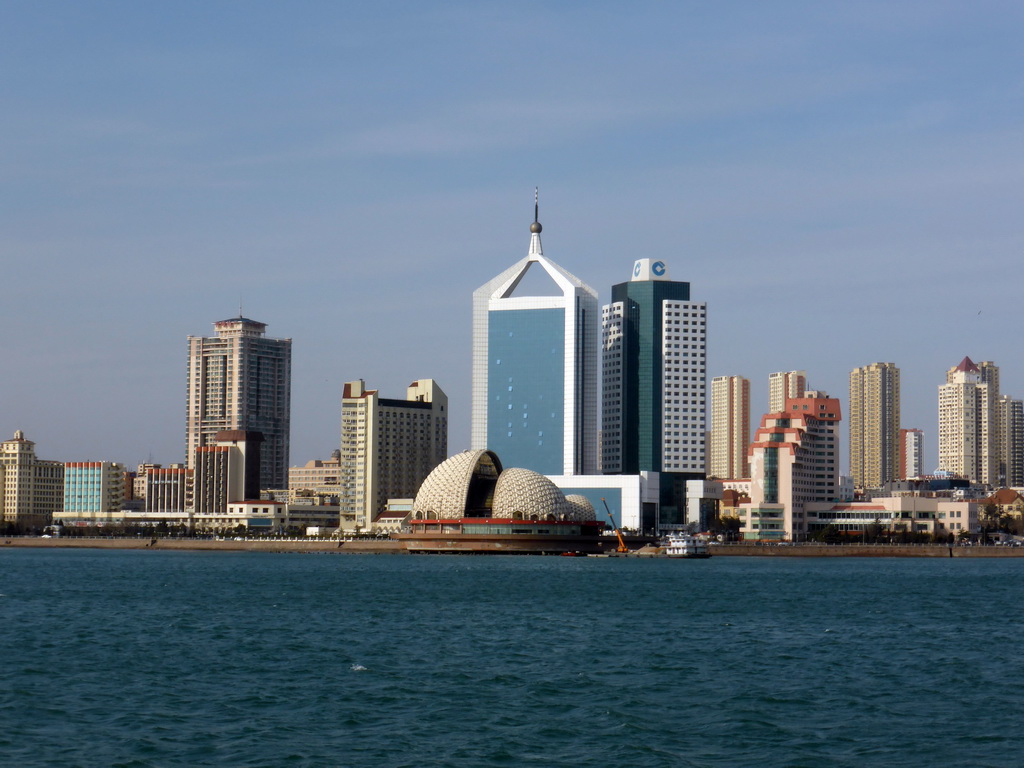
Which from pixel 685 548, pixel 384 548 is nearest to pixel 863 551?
pixel 685 548

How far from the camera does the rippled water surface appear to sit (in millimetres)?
26734

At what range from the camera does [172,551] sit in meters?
167

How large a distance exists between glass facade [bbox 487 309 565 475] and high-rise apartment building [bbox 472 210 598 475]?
124 mm

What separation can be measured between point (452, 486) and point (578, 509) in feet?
46.8

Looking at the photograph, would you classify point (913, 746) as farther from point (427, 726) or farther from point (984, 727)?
point (427, 726)

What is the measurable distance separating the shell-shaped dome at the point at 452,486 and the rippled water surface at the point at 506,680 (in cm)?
7665

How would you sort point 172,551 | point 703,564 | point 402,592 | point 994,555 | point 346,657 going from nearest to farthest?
1. point 346,657
2. point 402,592
3. point 703,564
4. point 994,555
5. point 172,551

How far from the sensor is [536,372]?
572ft

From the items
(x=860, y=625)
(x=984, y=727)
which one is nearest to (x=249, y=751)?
(x=984, y=727)

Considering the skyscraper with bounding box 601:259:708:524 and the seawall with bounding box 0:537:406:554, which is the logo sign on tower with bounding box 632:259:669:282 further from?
the seawall with bounding box 0:537:406:554

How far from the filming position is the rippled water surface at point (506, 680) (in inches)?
1053

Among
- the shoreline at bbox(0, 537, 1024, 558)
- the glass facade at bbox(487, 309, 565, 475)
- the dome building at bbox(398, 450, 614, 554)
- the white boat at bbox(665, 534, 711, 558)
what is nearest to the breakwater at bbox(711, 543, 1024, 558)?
the shoreline at bbox(0, 537, 1024, 558)

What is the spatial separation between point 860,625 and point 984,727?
907 inches

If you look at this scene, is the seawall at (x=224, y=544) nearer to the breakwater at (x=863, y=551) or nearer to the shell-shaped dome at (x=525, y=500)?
the shell-shaped dome at (x=525, y=500)
